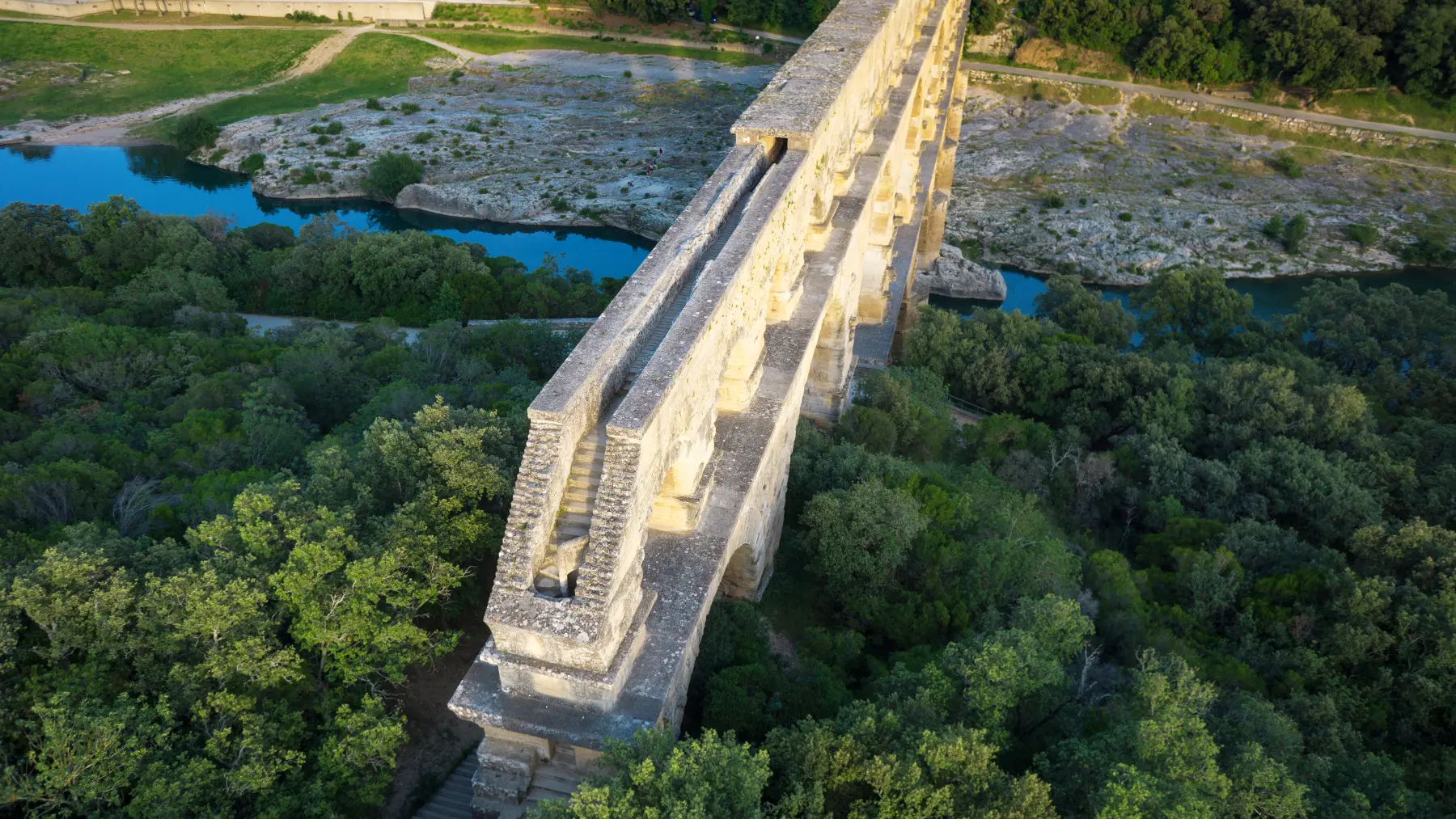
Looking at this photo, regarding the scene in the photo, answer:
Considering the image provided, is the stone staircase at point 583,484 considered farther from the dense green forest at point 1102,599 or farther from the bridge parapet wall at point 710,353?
the dense green forest at point 1102,599

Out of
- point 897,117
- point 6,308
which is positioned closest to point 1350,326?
point 897,117

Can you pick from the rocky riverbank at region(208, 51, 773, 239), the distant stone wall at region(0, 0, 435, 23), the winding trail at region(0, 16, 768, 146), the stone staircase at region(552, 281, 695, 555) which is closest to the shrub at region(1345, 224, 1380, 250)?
the rocky riverbank at region(208, 51, 773, 239)

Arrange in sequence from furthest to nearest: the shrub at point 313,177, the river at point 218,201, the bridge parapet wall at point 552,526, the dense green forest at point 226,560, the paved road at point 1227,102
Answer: the paved road at point 1227,102, the shrub at point 313,177, the river at point 218,201, the dense green forest at point 226,560, the bridge parapet wall at point 552,526

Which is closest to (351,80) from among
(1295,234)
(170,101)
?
(170,101)

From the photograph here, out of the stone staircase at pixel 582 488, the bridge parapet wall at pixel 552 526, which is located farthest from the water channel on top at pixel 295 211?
the stone staircase at pixel 582 488

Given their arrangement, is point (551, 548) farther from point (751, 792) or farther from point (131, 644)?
point (131, 644)
